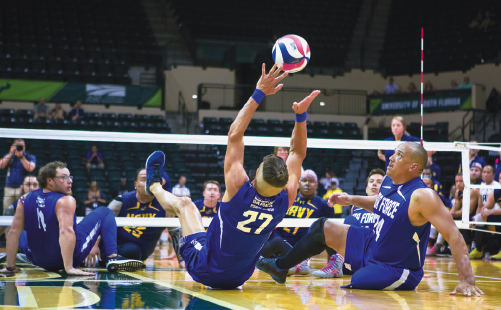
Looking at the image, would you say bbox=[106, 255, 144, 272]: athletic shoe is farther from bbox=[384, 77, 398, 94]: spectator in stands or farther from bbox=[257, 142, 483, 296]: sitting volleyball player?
bbox=[384, 77, 398, 94]: spectator in stands

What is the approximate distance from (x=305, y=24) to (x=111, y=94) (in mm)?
9376

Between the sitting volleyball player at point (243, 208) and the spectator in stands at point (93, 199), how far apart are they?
20.6 ft

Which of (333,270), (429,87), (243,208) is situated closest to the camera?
(243,208)

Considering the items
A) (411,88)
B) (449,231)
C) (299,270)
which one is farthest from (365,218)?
(411,88)

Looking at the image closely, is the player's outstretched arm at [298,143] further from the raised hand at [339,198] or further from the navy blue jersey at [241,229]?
the raised hand at [339,198]

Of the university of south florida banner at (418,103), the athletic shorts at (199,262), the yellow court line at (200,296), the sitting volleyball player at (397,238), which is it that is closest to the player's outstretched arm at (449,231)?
the sitting volleyball player at (397,238)

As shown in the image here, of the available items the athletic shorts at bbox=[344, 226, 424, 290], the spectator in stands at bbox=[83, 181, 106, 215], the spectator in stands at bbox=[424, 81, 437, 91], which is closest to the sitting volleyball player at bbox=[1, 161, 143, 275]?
the athletic shorts at bbox=[344, 226, 424, 290]

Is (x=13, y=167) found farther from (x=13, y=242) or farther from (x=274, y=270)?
(x=274, y=270)

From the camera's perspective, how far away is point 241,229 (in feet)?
12.1

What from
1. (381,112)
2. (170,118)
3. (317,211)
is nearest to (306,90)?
(381,112)

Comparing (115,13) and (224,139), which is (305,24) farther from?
(224,139)

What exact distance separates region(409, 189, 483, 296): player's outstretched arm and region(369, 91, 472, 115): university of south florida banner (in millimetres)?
14463

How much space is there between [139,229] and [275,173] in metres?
3.33

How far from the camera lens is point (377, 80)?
2116 cm
